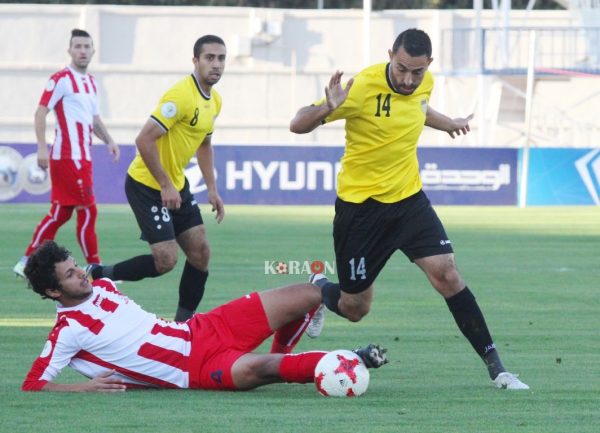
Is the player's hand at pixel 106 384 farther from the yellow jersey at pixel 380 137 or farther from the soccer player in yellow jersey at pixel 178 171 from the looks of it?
the soccer player in yellow jersey at pixel 178 171

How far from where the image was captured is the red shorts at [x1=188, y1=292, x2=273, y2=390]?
7.81 metres

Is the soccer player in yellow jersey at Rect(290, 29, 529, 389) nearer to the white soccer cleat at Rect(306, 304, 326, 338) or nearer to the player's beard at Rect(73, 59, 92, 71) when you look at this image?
the white soccer cleat at Rect(306, 304, 326, 338)

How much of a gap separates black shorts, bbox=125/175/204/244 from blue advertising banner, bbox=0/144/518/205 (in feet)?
55.7

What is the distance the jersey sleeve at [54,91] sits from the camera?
47.5 ft

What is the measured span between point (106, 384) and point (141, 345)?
0.30m

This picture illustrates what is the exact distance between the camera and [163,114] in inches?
410

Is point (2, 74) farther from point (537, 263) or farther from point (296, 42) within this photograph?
point (537, 263)

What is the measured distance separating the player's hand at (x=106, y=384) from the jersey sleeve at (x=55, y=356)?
7.5 inches

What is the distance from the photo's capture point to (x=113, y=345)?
7680 millimetres

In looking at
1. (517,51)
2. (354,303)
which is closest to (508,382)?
(354,303)

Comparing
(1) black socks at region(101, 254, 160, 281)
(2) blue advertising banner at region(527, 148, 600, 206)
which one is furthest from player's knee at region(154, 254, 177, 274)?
(2) blue advertising banner at region(527, 148, 600, 206)

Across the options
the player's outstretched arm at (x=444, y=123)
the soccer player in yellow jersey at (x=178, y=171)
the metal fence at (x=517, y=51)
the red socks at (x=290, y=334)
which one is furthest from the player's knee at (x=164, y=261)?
the metal fence at (x=517, y=51)

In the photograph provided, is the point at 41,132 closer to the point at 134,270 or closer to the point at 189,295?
the point at 134,270

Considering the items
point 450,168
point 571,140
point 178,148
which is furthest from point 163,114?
point 571,140
